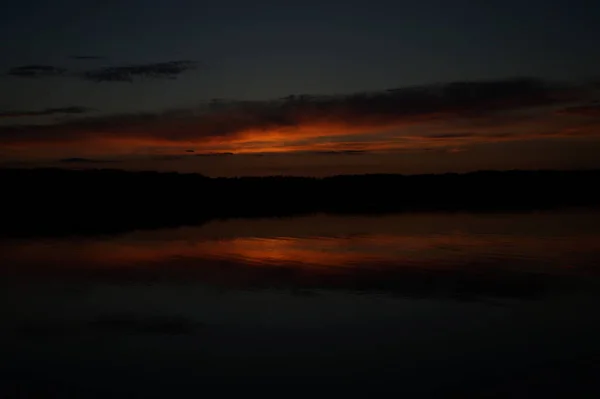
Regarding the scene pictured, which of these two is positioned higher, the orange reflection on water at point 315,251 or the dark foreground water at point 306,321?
the orange reflection on water at point 315,251

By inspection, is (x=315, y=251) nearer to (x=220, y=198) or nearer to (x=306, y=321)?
(x=306, y=321)

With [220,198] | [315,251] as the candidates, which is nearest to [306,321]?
[315,251]

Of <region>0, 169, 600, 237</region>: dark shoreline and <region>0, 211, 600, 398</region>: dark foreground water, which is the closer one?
<region>0, 211, 600, 398</region>: dark foreground water

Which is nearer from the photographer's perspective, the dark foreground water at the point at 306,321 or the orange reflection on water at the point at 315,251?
the dark foreground water at the point at 306,321

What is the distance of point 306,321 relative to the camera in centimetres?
1012

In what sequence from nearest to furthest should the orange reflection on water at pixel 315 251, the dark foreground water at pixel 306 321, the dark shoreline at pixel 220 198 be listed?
1. the dark foreground water at pixel 306 321
2. the orange reflection on water at pixel 315 251
3. the dark shoreline at pixel 220 198

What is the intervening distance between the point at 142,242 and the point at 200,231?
4.98 m

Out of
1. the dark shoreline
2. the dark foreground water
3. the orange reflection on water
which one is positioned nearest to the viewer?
→ the dark foreground water

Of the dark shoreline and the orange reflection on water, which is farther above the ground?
the dark shoreline

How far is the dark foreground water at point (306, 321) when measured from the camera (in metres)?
7.60

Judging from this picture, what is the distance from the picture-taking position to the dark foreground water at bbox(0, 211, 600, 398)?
760cm

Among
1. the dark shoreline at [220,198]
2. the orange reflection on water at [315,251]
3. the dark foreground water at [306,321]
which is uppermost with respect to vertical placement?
the dark shoreline at [220,198]

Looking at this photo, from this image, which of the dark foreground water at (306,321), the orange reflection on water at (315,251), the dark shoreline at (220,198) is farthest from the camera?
the dark shoreline at (220,198)

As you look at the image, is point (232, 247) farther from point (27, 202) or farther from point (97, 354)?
point (27, 202)
